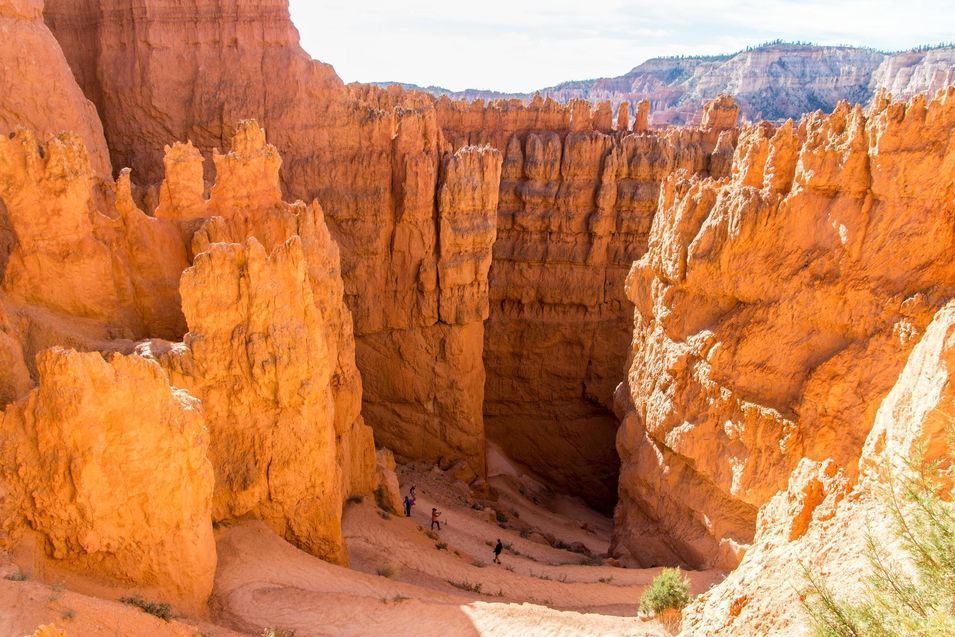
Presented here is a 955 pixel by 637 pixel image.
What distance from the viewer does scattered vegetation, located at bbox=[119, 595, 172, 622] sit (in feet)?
28.7

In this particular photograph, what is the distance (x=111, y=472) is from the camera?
30.2 ft

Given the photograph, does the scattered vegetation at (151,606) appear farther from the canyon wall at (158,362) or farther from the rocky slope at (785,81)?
the rocky slope at (785,81)

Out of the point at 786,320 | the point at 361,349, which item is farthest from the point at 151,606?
the point at 361,349

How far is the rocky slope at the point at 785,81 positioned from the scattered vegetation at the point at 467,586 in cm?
9962

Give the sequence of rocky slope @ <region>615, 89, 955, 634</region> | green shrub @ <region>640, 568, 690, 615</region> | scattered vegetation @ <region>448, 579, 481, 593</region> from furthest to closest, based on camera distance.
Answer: scattered vegetation @ <region>448, 579, 481, 593</region> → rocky slope @ <region>615, 89, 955, 634</region> → green shrub @ <region>640, 568, 690, 615</region>

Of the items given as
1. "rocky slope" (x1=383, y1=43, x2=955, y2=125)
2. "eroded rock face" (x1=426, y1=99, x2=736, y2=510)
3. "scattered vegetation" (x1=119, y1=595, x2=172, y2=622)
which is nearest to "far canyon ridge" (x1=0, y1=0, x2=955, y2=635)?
"scattered vegetation" (x1=119, y1=595, x2=172, y2=622)

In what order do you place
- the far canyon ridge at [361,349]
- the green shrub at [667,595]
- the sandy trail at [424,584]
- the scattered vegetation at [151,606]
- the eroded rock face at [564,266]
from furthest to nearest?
1. the eroded rock face at [564,266]
2. the green shrub at [667,595]
3. the sandy trail at [424,584]
4. the far canyon ridge at [361,349]
5. the scattered vegetation at [151,606]

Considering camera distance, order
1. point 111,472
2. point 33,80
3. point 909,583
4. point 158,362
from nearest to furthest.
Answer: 1. point 909,583
2. point 111,472
3. point 158,362
4. point 33,80

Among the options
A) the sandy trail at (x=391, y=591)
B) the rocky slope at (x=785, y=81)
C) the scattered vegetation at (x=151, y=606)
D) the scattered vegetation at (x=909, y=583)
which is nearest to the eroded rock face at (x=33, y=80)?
the scattered vegetation at (x=151, y=606)

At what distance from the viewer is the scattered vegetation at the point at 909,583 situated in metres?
5.21

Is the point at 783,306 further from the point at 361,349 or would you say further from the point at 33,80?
the point at 33,80

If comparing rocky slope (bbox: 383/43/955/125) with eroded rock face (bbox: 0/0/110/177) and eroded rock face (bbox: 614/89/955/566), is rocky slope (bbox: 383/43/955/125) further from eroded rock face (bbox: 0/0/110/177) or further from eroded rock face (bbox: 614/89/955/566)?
eroded rock face (bbox: 614/89/955/566)

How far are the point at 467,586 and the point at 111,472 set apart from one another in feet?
25.5

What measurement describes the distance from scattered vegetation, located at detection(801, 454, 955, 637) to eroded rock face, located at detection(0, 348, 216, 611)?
7.81 metres
